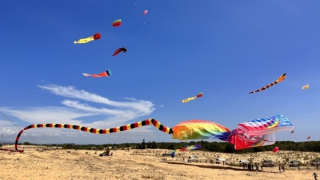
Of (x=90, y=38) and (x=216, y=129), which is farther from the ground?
(x=90, y=38)

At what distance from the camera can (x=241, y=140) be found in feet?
47.9

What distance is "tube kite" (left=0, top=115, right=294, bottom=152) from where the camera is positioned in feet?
26.7

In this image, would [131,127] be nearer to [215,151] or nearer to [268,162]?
[268,162]

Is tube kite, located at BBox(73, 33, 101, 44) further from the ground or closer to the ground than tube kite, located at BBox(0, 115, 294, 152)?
further from the ground

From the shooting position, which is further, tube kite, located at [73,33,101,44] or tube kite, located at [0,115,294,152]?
tube kite, located at [73,33,101,44]

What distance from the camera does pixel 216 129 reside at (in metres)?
11.5

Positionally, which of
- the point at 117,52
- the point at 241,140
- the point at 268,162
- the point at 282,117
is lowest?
the point at 268,162

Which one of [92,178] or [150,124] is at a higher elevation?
[150,124]

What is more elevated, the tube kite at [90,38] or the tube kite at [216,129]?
the tube kite at [90,38]

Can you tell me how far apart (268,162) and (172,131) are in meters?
46.2

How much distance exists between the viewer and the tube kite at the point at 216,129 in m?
8.13

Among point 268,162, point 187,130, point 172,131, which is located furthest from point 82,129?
point 268,162

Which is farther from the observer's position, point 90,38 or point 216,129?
point 90,38

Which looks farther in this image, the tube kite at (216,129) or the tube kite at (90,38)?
the tube kite at (90,38)
